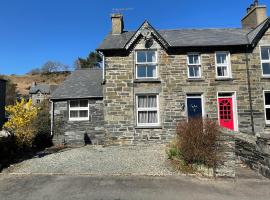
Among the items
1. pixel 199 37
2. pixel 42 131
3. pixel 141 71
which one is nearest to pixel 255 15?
pixel 199 37

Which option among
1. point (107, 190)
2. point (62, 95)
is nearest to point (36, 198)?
point (107, 190)

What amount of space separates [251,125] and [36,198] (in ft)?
45.2

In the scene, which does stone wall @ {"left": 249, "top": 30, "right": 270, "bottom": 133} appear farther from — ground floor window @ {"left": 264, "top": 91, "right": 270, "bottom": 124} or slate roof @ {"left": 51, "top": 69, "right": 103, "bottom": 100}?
slate roof @ {"left": 51, "top": 69, "right": 103, "bottom": 100}

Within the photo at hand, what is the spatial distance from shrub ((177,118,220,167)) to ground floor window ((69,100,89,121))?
8.89m

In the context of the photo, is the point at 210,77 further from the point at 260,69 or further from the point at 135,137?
the point at 135,137

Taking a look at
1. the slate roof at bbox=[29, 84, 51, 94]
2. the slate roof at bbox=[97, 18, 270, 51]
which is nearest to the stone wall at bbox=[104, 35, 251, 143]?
the slate roof at bbox=[97, 18, 270, 51]

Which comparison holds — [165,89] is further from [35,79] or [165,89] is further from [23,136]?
[35,79]

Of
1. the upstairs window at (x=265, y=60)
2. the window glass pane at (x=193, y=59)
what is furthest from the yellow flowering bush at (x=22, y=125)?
the upstairs window at (x=265, y=60)

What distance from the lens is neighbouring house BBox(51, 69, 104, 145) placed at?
1692 centimetres

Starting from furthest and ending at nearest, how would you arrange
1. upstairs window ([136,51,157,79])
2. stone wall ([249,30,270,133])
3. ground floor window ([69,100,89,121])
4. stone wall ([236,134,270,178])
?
ground floor window ([69,100,89,121]) < upstairs window ([136,51,157,79]) < stone wall ([249,30,270,133]) < stone wall ([236,134,270,178])

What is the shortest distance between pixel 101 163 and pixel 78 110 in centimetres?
731

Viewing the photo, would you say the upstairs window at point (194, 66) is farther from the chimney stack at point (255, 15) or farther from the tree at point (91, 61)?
the tree at point (91, 61)

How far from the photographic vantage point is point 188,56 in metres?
16.6

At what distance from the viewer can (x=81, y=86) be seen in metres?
18.4
